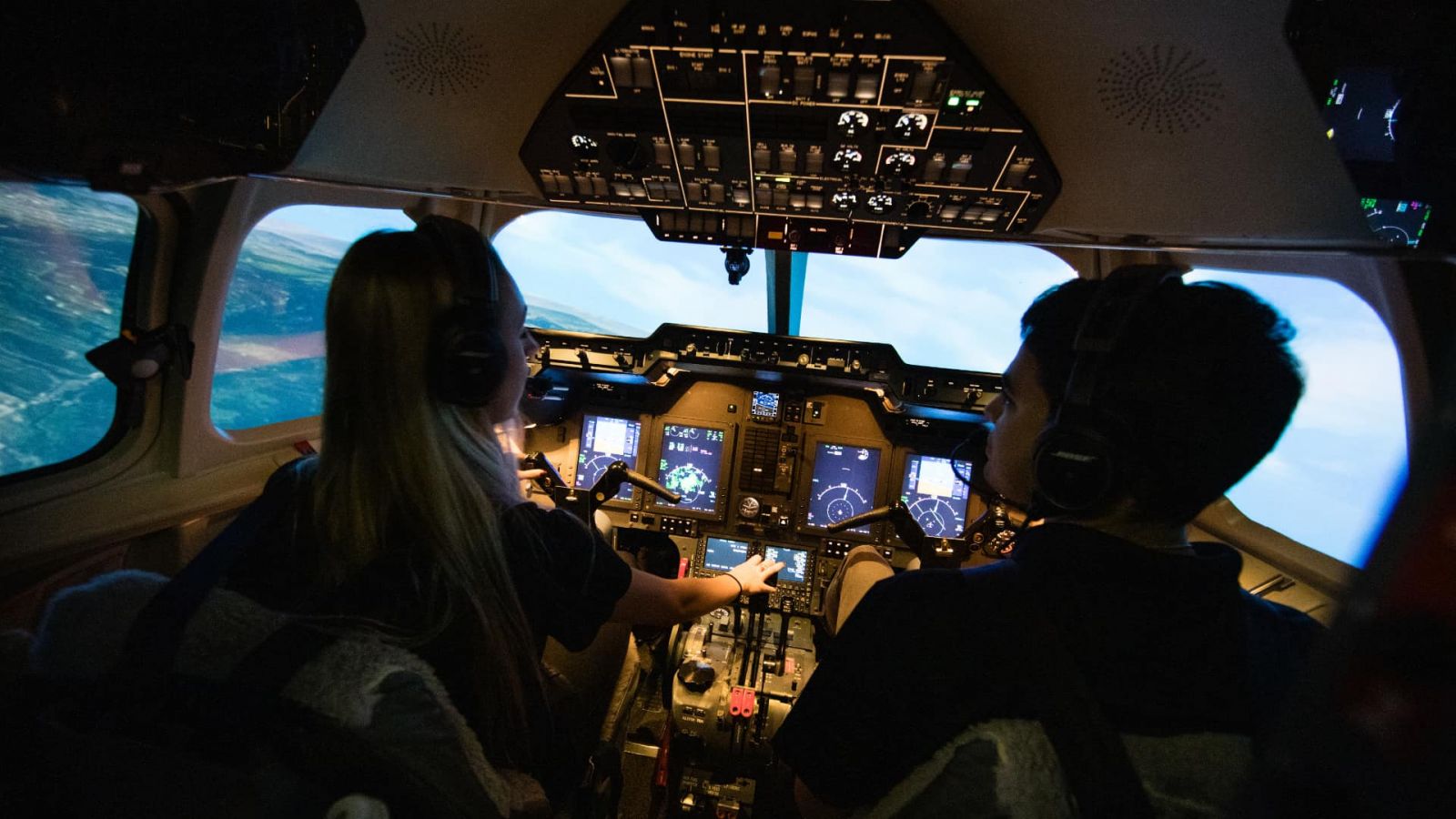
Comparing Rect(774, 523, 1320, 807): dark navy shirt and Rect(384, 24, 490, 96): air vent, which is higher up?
Rect(384, 24, 490, 96): air vent

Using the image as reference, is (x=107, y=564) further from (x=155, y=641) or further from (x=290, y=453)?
(x=155, y=641)

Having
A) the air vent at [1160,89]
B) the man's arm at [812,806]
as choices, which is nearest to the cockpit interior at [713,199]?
the air vent at [1160,89]

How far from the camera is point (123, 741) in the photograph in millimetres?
654

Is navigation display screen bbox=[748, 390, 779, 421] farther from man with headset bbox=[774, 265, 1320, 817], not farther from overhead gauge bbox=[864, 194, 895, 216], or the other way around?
man with headset bbox=[774, 265, 1320, 817]

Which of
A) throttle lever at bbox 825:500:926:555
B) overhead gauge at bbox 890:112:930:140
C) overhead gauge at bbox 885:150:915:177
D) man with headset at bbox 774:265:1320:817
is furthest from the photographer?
throttle lever at bbox 825:500:926:555

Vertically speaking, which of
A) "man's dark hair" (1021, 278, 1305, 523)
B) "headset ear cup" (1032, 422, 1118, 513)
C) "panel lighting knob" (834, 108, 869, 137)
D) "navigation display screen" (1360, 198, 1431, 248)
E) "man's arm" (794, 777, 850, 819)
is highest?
"panel lighting knob" (834, 108, 869, 137)

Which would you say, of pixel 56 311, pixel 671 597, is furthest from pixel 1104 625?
pixel 56 311

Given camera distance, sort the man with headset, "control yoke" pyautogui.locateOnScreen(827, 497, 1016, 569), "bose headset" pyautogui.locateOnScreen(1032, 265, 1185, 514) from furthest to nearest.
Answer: "control yoke" pyautogui.locateOnScreen(827, 497, 1016, 569) < "bose headset" pyautogui.locateOnScreen(1032, 265, 1185, 514) < the man with headset

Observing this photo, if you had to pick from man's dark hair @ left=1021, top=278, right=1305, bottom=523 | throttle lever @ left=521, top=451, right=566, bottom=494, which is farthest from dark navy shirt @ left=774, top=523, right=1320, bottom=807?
throttle lever @ left=521, top=451, right=566, bottom=494

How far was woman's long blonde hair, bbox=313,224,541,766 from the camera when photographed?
92 centimetres

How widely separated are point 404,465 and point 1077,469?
1.05 metres

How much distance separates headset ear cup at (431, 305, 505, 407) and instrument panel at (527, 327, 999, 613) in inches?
71.1

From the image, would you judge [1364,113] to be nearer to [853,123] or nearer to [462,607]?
[853,123]

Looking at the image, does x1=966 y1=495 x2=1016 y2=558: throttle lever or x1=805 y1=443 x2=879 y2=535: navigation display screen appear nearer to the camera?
x1=966 y1=495 x2=1016 y2=558: throttle lever
